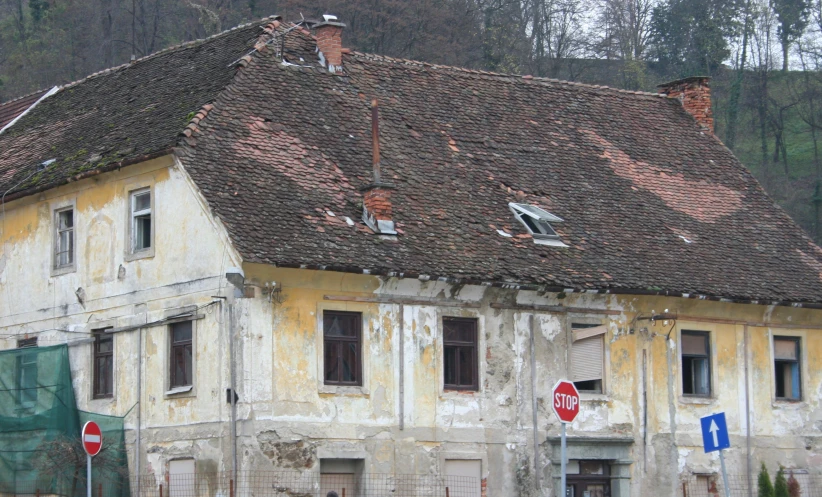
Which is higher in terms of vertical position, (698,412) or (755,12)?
(755,12)

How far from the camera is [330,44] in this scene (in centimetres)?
3198

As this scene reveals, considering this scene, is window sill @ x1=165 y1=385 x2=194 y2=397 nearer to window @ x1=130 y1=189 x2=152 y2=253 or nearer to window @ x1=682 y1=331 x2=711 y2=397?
window @ x1=130 y1=189 x2=152 y2=253

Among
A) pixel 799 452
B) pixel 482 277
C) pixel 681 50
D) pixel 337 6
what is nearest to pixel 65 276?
pixel 482 277

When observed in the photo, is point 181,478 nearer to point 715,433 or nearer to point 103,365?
point 103,365

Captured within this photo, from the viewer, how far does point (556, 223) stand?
3048cm

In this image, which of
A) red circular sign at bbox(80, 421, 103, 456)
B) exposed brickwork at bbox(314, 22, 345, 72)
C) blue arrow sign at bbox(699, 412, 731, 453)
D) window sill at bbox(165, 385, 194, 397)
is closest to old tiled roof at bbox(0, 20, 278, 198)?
exposed brickwork at bbox(314, 22, 345, 72)

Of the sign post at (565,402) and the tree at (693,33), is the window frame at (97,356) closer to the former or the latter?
A: the sign post at (565,402)

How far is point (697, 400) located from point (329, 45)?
398 inches

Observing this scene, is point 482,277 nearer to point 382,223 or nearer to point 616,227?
point 382,223

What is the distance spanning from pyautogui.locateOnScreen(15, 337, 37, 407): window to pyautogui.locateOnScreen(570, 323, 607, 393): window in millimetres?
9813

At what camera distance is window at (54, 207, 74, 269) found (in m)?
29.9

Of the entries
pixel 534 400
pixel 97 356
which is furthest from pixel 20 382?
pixel 534 400

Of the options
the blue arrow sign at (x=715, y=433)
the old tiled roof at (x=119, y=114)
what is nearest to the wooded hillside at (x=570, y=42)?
the old tiled roof at (x=119, y=114)

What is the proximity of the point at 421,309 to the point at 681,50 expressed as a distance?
50.2 m
